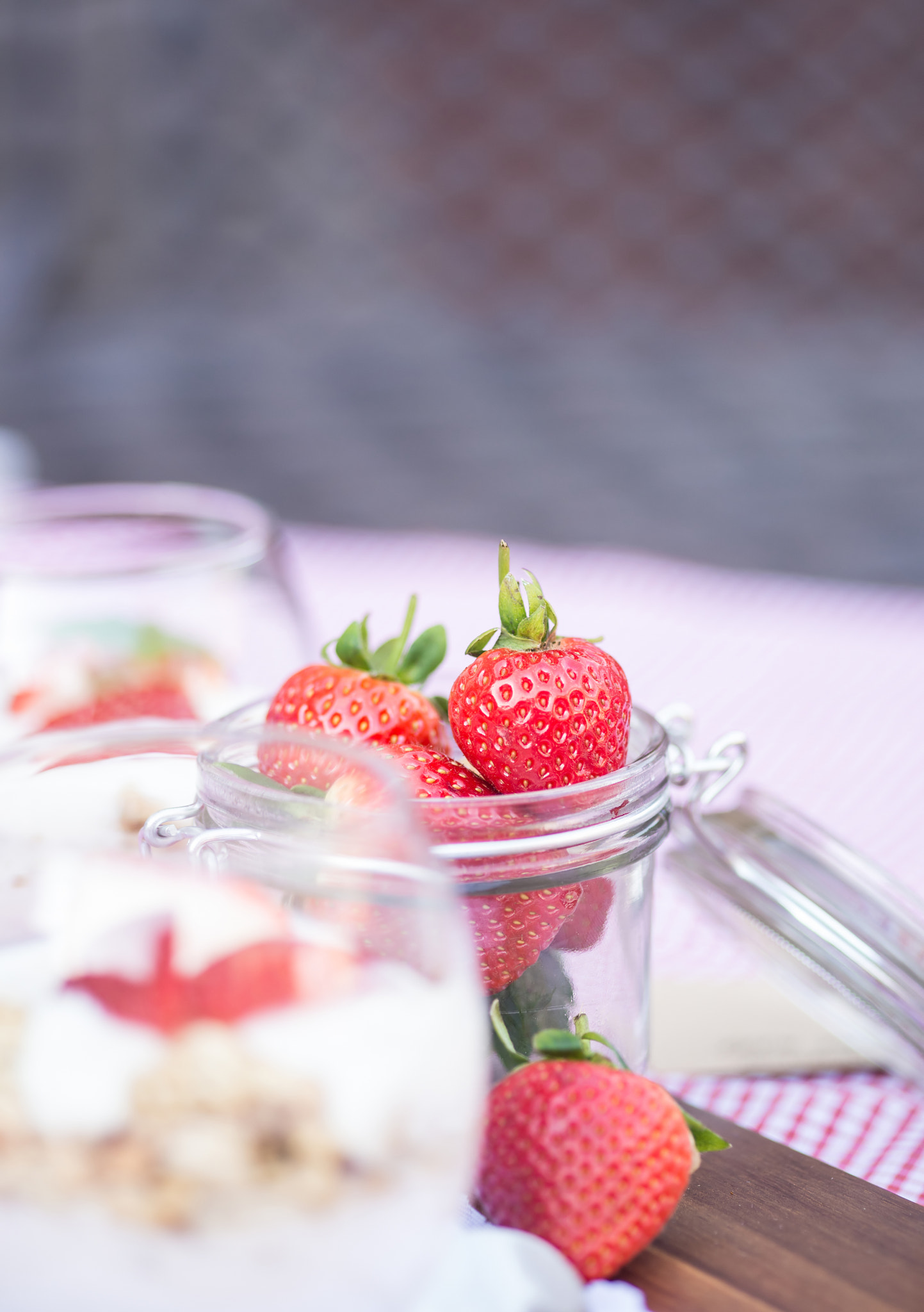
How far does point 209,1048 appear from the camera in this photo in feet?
0.59

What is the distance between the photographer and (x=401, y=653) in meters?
0.31

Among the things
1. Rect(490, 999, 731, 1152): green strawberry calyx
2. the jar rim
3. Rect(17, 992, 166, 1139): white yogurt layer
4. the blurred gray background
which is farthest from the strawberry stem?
the blurred gray background

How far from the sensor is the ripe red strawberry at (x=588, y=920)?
11.0 inches

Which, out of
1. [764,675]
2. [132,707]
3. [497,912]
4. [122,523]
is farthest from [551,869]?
[764,675]

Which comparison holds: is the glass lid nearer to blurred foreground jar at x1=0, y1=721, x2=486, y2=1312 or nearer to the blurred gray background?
blurred foreground jar at x1=0, y1=721, x2=486, y2=1312

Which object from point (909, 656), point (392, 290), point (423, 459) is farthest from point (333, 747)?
point (392, 290)

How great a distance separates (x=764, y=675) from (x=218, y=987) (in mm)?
621

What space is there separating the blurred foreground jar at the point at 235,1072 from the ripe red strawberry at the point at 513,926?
55mm

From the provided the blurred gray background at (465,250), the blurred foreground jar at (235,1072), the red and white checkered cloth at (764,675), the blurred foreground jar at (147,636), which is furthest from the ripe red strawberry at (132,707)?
the blurred gray background at (465,250)

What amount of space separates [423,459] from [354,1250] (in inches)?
60.0

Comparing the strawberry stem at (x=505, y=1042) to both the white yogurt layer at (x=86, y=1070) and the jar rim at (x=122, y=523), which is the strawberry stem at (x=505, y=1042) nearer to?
the white yogurt layer at (x=86, y=1070)

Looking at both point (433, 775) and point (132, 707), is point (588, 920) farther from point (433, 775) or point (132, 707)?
point (132, 707)

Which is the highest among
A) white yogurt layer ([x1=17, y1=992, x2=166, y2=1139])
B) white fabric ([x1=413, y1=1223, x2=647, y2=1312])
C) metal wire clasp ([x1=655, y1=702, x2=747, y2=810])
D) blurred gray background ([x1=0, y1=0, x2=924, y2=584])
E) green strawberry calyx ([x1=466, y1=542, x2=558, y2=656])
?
blurred gray background ([x1=0, y1=0, x2=924, y2=584])

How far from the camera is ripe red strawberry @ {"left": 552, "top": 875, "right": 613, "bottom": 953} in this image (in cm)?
28
